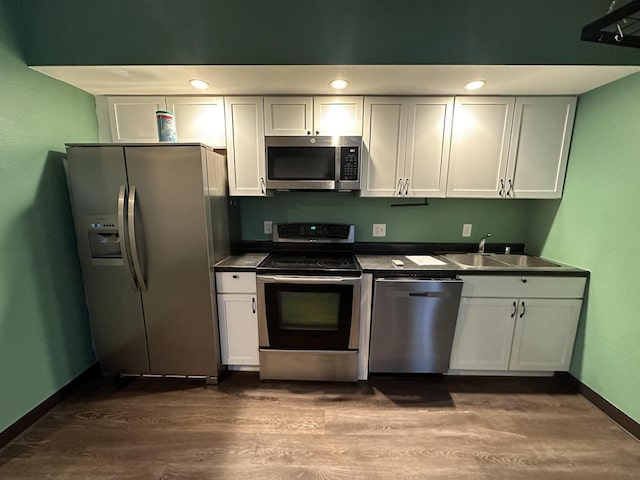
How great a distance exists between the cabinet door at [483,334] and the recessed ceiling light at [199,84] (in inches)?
102

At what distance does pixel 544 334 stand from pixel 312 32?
9.20ft

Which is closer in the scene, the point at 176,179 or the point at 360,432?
the point at 360,432

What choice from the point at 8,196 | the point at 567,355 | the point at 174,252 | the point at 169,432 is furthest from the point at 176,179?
the point at 567,355

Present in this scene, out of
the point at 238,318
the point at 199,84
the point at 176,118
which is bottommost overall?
the point at 238,318

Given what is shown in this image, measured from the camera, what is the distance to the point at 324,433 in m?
1.64

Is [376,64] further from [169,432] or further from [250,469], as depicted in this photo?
[169,432]

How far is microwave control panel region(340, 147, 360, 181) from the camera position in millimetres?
1957

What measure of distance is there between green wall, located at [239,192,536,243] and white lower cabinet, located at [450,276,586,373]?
665 millimetres

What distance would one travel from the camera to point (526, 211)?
246 centimetres

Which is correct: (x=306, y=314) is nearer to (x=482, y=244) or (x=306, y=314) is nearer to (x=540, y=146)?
(x=482, y=244)

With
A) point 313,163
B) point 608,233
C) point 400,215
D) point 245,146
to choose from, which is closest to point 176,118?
point 245,146

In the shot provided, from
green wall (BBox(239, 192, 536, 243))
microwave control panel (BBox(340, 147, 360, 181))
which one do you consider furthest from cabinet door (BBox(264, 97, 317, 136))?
green wall (BBox(239, 192, 536, 243))

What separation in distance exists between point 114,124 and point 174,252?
4.21ft

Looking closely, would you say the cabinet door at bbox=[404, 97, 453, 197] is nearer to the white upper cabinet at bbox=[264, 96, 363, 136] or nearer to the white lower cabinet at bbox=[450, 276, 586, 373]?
the white upper cabinet at bbox=[264, 96, 363, 136]
